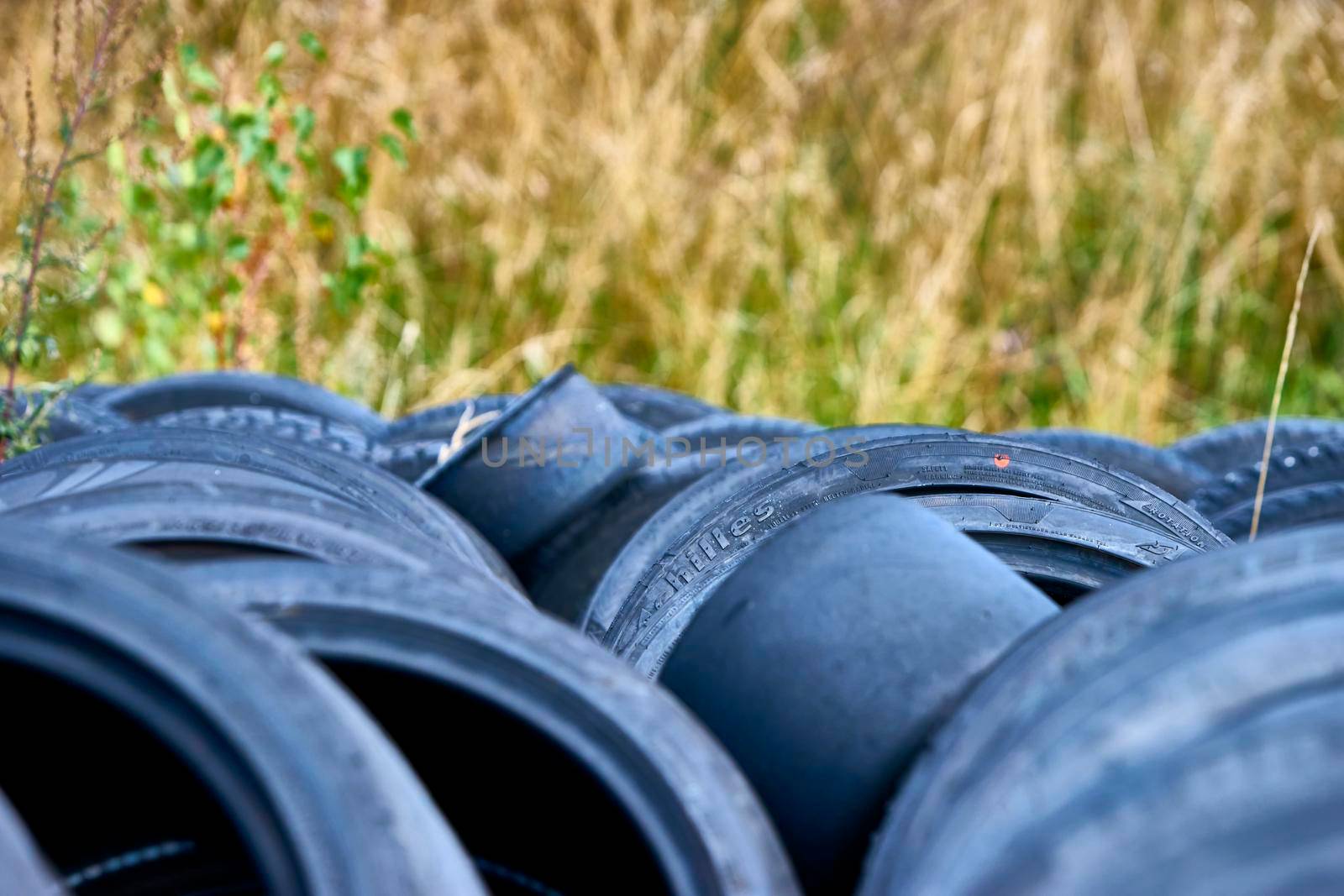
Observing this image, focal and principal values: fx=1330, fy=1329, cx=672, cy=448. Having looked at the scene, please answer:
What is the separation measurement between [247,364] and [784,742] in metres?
3.06

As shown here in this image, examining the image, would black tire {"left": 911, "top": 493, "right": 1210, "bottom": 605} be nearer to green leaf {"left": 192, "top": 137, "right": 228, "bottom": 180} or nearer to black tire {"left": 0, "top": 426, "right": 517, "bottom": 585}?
black tire {"left": 0, "top": 426, "right": 517, "bottom": 585}

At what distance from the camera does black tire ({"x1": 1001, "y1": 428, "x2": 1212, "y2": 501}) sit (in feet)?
9.78

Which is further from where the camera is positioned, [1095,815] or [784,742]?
[784,742]

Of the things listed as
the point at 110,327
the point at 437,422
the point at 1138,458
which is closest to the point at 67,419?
the point at 437,422

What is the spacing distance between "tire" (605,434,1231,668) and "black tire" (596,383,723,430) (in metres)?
1.29

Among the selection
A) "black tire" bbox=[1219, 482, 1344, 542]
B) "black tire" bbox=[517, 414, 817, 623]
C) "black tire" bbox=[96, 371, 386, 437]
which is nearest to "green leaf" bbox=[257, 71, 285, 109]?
"black tire" bbox=[96, 371, 386, 437]

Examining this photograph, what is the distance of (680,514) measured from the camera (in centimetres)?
215

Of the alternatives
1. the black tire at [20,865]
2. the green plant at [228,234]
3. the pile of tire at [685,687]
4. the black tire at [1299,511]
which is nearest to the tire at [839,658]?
the pile of tire at [685,687]

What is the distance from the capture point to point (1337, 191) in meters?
5.14

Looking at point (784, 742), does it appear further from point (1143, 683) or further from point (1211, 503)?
point (1211, 503)

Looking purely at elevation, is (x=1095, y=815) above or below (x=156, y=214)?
below

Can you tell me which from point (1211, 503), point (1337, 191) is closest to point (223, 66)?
point (1211, 503)

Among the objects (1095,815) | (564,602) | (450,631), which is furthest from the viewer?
(564,602)

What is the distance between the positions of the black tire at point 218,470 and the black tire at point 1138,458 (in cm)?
142
